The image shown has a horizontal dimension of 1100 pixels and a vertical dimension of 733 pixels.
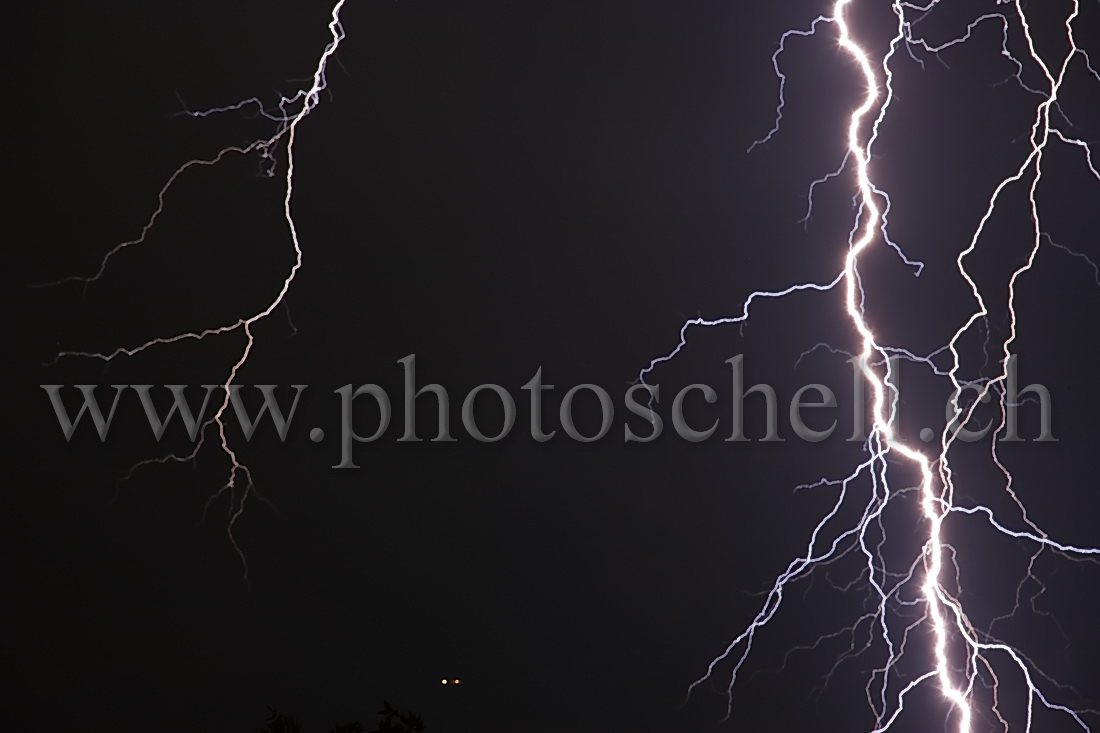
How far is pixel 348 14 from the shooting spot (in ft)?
8.63

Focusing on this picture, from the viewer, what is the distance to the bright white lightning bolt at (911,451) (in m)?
2.61

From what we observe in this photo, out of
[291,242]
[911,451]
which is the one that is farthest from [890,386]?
[291,242]

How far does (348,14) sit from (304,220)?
60 centimetres

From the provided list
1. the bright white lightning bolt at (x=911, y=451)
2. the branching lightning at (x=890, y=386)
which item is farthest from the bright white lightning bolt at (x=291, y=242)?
the bright white lightning bolt at (x=911, y=451)

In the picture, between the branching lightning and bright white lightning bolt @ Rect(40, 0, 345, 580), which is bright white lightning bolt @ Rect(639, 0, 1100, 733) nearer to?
the branching lightning

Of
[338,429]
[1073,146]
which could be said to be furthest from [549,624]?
[1073,146]

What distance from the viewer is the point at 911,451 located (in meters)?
2.62

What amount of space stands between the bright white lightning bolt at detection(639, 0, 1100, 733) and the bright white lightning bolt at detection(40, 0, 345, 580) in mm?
1124

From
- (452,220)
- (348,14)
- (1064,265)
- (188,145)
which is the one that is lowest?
A: (1064,265)

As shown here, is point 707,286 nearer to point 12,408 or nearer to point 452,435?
point 452,435

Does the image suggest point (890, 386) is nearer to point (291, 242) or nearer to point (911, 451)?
point (911, 451)

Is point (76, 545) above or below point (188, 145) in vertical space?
below

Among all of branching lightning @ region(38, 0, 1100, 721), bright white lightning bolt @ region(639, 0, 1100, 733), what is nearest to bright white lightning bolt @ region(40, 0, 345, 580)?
branching lightning @ region(38, 0, 1100, 721)

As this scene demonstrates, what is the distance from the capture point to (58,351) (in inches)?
103
